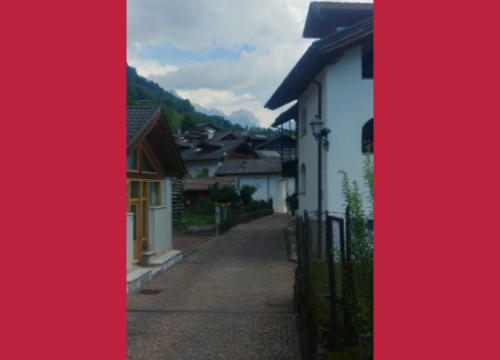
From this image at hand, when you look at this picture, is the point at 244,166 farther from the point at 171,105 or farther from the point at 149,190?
the point at 171,105

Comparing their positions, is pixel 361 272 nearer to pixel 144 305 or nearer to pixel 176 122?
pixel 144 305

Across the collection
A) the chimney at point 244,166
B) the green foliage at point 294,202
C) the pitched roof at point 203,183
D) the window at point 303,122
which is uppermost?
the chimney at point 244,166

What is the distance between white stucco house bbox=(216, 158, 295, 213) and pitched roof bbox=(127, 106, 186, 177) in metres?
32.2

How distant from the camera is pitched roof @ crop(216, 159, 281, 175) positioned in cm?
4968

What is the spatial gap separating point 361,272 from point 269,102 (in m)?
17.1

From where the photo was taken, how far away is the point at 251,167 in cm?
5106

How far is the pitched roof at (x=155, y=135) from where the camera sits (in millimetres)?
11895

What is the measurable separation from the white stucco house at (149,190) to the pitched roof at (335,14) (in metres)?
6.96

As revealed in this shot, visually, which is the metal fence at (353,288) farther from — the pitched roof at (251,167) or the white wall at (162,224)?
the pitched roof at (251,167)

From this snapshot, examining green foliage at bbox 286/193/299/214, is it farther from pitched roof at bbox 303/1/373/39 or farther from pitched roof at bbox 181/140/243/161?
pitched roof at bbox 181/140/243/161

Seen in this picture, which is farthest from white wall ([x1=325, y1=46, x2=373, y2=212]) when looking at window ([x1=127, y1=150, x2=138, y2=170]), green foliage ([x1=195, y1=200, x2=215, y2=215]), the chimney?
the chimney

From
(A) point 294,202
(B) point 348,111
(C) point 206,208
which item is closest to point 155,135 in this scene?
(B) point 348,111

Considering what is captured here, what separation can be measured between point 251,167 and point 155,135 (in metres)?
37.2

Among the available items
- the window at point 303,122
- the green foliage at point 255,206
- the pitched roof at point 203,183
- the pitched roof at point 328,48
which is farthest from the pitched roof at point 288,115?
the pitched roof at point 203,183
